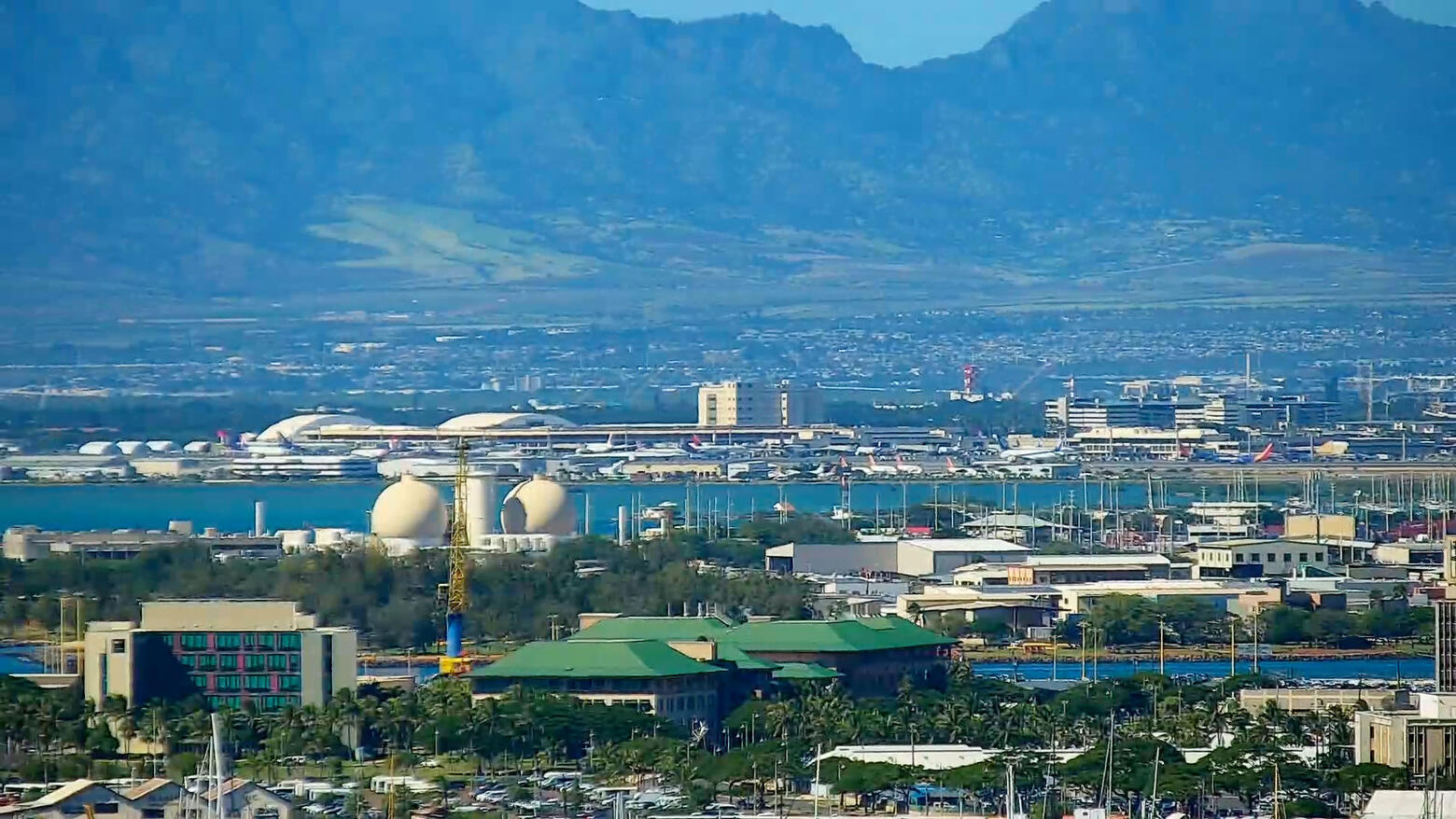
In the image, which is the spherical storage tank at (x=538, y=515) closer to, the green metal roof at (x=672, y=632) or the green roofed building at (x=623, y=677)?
the green metal roof at (x=672, y=632)

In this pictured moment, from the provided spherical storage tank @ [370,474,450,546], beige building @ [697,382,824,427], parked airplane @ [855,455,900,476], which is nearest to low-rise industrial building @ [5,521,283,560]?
spherical storage tank @ [370,474,450,546]

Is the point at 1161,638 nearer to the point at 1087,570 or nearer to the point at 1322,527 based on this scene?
the point at 1087,570

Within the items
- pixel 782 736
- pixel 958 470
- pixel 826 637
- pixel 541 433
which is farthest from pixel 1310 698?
pixel 541 433

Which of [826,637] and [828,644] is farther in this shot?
[826,637]

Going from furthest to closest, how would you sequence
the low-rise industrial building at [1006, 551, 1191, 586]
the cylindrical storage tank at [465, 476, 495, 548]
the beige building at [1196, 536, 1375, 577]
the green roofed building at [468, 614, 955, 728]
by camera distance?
the cylindrical storage tank at [465, 476, 495, 548] → the beige building at [1196, 536, 1375, 577] → the low-rise industrial building at [1006, 551, 1191, 586] → the green roofed building at [468, 614, 955, 728]

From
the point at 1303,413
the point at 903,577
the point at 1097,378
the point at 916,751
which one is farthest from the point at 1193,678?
the point at 1097,378

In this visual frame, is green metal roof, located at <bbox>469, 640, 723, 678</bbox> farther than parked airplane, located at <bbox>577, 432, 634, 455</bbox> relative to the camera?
No

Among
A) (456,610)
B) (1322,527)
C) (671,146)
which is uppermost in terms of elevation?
(671,146)

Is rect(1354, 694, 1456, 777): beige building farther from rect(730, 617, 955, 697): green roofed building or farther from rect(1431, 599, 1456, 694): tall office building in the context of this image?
rect(730, 617, 955, 697): green roofed building
